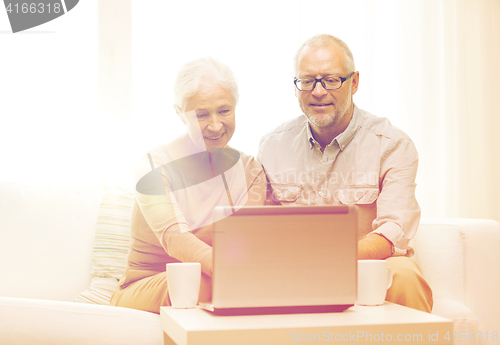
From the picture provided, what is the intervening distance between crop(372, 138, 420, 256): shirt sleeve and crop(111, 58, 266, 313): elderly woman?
452 mm

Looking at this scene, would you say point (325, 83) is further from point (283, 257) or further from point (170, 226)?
point (283, 257)

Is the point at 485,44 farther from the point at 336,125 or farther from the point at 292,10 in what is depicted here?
the point at 336,125

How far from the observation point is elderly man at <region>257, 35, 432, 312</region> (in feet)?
5.17

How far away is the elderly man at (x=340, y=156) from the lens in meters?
1.58

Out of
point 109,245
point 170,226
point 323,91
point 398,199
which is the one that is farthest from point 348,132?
point 109,245

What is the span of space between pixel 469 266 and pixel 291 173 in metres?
0.66

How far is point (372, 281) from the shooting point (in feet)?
3.20

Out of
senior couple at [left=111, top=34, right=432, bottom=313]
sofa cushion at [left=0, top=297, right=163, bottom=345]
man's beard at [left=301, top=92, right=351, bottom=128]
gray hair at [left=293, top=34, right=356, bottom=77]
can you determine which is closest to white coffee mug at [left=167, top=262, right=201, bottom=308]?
senior couple at [left=111, top=34, right=432, bottom=313]

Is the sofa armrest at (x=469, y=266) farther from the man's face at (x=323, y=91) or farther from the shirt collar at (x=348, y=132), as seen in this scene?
the man's face at (x=323, y=91)

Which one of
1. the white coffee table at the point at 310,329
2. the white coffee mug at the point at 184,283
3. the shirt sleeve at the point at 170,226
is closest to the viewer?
the white coffee table at the point at 310,329

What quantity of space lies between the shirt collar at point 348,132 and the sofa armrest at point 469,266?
1.39 feet

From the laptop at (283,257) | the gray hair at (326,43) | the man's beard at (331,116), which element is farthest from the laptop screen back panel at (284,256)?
the gray hair at (326,43)

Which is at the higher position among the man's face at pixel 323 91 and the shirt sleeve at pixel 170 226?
the man's face at pixel 323 91

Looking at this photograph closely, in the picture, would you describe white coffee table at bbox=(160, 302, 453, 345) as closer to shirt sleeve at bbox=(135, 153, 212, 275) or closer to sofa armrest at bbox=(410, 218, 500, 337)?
shirt sleeve at bbox=(135, 153, 212, 275)
